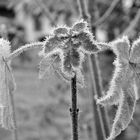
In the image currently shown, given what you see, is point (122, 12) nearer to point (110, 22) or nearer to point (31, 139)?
point (110, 22)

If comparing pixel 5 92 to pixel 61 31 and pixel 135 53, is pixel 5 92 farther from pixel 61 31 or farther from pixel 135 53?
pixel 135 53

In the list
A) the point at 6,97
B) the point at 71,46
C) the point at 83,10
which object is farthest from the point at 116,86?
the point at 83,10

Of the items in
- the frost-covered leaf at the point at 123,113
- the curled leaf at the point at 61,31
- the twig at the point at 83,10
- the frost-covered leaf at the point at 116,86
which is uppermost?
the twig at the point at 83,10

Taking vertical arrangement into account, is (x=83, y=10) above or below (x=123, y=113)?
above

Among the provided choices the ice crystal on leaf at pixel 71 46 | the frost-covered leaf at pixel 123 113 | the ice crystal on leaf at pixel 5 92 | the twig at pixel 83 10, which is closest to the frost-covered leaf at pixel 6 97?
the ice crystal on leaf at pixel 5 92

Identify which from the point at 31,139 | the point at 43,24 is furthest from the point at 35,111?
the point at 43,24

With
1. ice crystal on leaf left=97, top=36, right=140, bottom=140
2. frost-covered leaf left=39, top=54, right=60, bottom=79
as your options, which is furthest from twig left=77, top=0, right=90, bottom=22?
ice crystal on leaf left=97, top=36, right=140, bottom=140

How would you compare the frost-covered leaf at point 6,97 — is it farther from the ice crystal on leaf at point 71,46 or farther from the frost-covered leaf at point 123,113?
the frost-covered leaf at point 123,113

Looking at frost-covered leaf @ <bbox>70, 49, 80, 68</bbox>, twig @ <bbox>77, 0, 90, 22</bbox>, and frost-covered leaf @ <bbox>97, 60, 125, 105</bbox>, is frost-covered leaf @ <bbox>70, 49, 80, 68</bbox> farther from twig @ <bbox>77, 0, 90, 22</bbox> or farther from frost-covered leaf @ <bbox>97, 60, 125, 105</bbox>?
twig @ <bbox>77, 0, 90, 22</bbox>
